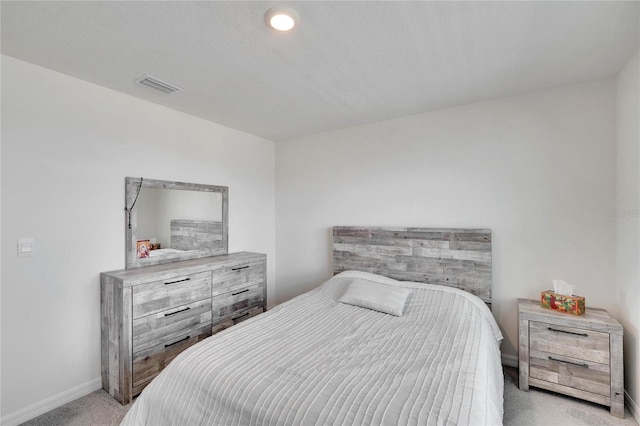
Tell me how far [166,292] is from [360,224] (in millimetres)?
2078

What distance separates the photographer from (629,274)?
2.01 metres

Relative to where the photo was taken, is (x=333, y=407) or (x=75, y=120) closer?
(x=333, y=407)

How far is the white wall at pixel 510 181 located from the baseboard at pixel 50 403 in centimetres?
248

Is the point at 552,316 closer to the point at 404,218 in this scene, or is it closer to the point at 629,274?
the point at 629,274

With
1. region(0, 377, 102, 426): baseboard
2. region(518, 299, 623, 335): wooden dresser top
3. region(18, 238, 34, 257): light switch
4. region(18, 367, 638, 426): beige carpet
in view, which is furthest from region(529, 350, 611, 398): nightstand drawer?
region(18, 238, 34, 257): light switch

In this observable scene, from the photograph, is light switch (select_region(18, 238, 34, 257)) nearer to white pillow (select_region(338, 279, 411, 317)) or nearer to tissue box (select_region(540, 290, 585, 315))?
white pillow (select_region(338, 279, 411, 317))

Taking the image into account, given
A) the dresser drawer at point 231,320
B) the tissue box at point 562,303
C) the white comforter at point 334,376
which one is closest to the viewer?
the white comforter at point 334,376

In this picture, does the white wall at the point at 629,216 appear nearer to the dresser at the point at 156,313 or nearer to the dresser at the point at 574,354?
the dresser at the point at 574,354

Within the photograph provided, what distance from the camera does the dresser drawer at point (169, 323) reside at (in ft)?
7.27

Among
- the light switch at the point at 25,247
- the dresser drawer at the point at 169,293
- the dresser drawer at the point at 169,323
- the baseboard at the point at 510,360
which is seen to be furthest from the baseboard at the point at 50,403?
Answer: the baseboard at the point at 510,360

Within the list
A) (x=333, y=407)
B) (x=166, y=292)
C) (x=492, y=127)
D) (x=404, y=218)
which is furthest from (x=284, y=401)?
(x=492, y=127)

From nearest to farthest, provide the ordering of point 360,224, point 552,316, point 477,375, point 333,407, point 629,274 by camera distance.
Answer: point 333,407
point 477,375
point 629,274
point 552,316
point 360,224

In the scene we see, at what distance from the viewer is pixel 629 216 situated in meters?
2.02

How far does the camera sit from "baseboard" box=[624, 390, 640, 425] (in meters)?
1.87
